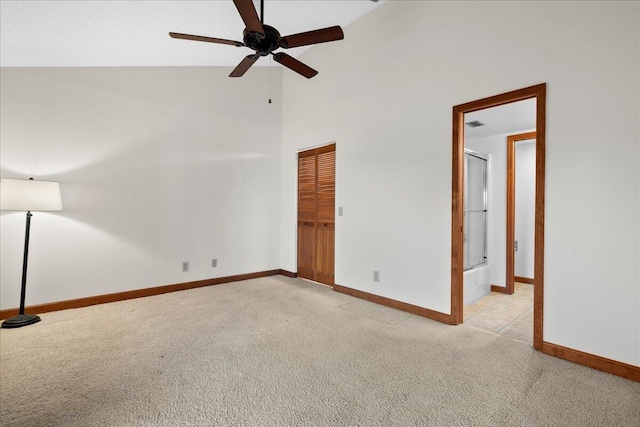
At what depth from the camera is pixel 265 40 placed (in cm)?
247

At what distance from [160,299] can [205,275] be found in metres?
0.75

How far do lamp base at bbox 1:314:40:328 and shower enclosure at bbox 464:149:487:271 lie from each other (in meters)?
5.26

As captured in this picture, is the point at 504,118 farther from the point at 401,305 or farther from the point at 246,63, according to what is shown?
the point at 246,63

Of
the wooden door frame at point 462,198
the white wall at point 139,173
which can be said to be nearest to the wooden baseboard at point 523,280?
the wooden door frame at point 462,198

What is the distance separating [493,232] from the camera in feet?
15.4

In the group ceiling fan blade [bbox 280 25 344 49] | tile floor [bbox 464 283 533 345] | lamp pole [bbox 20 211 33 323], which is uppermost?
ceiling fan blade [bbox 280 25 344 49]

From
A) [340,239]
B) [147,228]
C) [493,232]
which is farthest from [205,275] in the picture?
[493,232]

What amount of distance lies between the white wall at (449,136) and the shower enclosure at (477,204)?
5.27ft

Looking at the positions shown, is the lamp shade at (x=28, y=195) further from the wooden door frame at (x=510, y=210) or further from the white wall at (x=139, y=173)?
the wooden door frame at (x=510, y=210)

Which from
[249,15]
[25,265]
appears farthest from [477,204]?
[25,265]

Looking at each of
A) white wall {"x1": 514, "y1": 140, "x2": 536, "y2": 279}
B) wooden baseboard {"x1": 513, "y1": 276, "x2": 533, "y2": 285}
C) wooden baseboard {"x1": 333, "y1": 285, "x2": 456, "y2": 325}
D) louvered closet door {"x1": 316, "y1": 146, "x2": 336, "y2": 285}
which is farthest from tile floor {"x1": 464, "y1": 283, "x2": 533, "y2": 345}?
louvered closet door {"x1": 316, "y1": 146, "x2": 336, "y2": 285}

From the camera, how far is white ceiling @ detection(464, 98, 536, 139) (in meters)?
3.44

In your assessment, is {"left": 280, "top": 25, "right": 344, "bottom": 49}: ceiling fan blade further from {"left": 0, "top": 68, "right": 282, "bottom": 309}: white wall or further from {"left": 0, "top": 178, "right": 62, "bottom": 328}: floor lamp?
{"left": 0, "top": 178, "right": 62, "bottom": 328}: floor lamp

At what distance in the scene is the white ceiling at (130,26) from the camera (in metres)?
2.80
